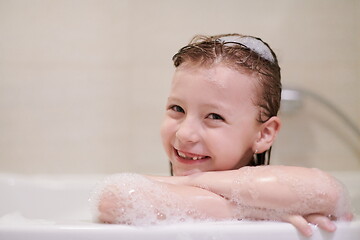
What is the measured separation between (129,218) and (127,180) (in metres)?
0.09

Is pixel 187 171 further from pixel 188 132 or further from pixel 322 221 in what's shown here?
pixel 322 221

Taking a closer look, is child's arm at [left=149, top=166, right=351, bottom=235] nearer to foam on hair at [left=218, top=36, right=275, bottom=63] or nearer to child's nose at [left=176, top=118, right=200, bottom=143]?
child's nose at [left=176, top=118, right=200, bottom=143]

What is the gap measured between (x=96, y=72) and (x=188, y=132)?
789 mm

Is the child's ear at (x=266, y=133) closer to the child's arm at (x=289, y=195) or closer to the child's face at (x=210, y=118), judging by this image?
the child's face at (x=210, y=118)

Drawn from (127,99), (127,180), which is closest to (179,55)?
(127,180)

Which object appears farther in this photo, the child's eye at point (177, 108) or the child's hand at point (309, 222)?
the child's eye at point (177, 108)

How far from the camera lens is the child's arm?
0.70 m

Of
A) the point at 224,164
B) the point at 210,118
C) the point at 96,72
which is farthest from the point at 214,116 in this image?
→ the point at 96,72

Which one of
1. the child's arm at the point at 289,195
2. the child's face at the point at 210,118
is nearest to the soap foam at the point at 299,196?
the child's arm at the point at 289,195

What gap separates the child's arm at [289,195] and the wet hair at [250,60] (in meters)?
0.21

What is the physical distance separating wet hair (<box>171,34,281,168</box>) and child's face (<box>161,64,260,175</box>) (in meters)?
0.02

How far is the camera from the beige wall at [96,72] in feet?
4.94

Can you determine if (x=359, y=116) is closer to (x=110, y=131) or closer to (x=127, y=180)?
(x=110, y=131)

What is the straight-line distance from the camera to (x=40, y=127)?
1.51 meters
